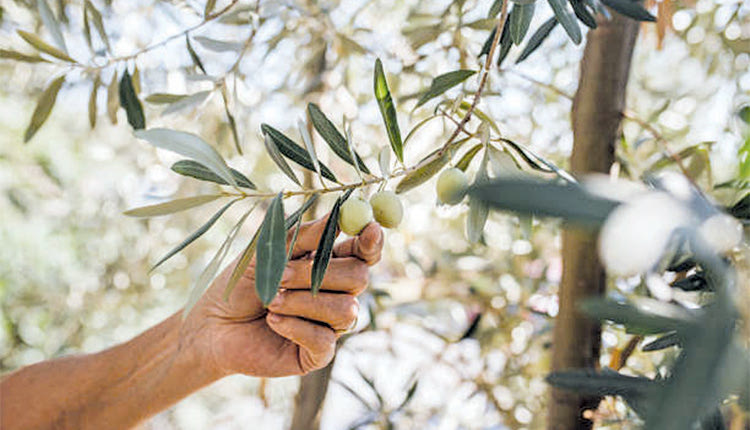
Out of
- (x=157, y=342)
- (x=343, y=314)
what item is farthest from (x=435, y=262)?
(x=343, y=314)

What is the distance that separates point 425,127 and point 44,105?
714 mm

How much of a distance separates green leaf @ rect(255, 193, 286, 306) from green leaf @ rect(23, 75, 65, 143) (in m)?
0.57

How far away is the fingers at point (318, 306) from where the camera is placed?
0.73 meters

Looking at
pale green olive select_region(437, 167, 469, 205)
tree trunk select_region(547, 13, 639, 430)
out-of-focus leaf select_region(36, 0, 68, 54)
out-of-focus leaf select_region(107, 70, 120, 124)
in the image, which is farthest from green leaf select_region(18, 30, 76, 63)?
tree trunk select_region(547, 13, 639, 430)

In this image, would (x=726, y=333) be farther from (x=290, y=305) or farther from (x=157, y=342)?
(x=157, y=342)

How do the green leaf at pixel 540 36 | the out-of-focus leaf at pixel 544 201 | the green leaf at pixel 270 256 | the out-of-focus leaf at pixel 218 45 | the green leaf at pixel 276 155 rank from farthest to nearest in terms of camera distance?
the out-of-focus leaf at pixel 218 45
the green leaf at pixel 540 36
the green leaf at pixel 276 155
the green leaf at pixel 270 256
the out-of-focus leaf at pixel 544 201

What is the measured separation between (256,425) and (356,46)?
1.69 meters

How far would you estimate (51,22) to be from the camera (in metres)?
0.81

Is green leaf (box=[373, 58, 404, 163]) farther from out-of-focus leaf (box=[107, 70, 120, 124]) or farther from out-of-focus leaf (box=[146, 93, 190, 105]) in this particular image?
out-of-focus leaf (box=[107, 70, 120, 124])

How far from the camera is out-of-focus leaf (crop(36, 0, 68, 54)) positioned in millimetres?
783

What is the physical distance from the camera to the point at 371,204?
1.84 feet

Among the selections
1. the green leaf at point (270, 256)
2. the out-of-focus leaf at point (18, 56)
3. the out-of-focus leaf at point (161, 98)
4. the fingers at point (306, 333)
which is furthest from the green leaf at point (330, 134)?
the out-of-focus leaf at point (18, 56)

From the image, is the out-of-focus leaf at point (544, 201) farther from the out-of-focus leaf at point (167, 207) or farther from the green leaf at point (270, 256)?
the out-of-focus leaf at point (167, 207)

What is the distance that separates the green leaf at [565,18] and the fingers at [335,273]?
314 millimetres
